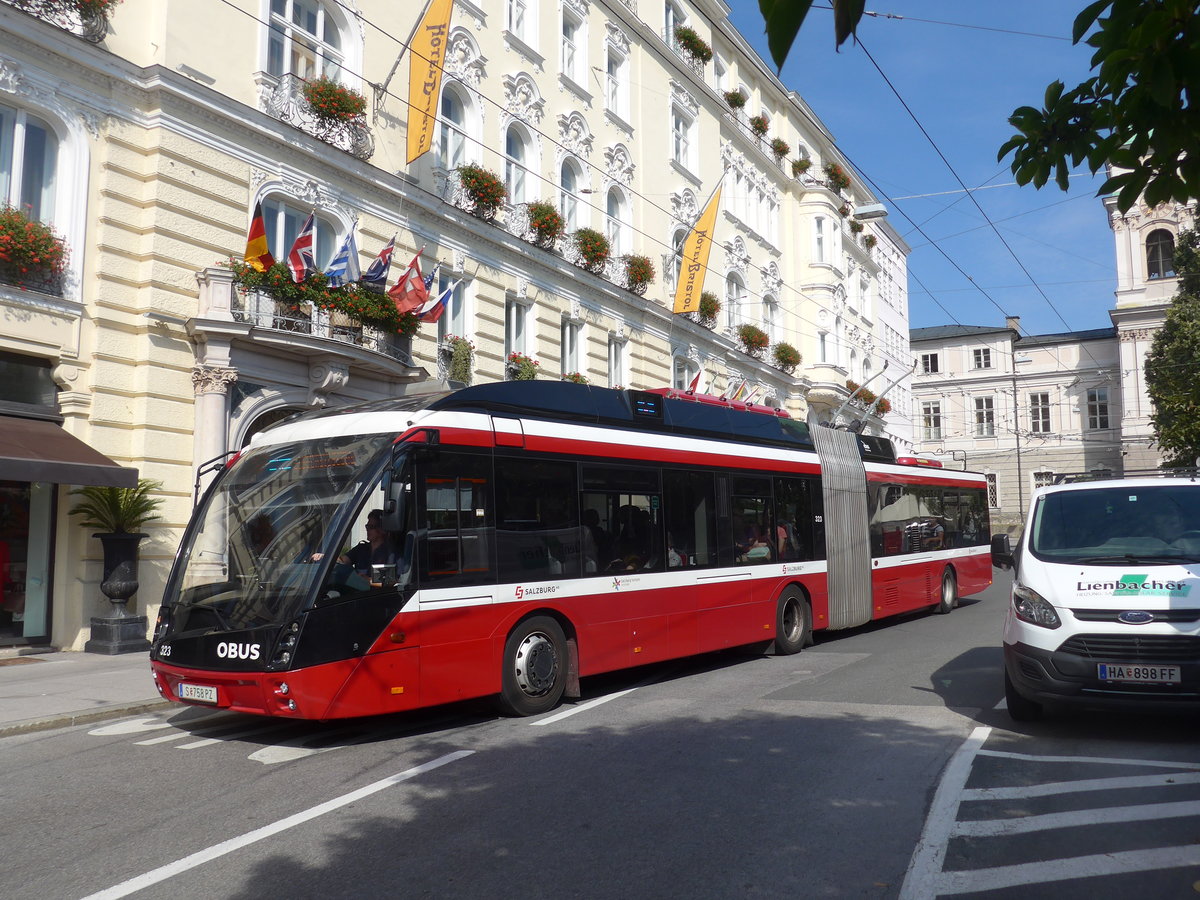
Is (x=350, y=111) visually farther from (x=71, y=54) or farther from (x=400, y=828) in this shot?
(x=400, y=828)

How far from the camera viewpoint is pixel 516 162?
23625mm

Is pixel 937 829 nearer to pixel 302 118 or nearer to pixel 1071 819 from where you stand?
pixel 1071 819

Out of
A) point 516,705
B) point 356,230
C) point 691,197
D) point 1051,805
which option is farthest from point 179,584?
point 691,197

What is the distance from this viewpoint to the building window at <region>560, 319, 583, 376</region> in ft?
82.7

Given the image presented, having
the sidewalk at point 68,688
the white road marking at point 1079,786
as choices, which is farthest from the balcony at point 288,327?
the white road marking at point 1079,786

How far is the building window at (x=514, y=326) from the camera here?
2298cm

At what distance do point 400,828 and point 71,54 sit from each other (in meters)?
13.1

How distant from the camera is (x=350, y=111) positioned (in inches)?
703

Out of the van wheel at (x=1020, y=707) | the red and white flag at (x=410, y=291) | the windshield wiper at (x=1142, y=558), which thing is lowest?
the van wheel at (x=1020, y=707)

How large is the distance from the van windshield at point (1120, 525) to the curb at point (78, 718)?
847 centimetres

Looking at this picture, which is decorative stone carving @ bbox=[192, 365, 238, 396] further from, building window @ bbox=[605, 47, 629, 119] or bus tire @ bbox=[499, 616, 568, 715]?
building window @ bbox=[605, 47, 629, 119]

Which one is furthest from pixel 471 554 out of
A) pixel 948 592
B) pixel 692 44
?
pixel 692 44

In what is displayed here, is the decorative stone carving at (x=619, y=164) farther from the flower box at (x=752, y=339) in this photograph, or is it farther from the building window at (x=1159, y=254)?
the building window at (x=1159, y=254)

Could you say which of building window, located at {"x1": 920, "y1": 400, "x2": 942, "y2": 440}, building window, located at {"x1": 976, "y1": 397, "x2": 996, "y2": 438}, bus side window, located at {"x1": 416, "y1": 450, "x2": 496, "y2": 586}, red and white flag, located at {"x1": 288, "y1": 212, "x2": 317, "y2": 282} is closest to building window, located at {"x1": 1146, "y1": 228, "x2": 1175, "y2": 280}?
building window, located at {"x1": 976, "y1": 397, "x2": 996, "y2": 438}
